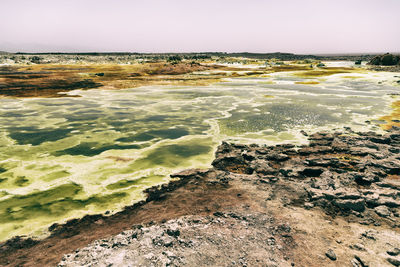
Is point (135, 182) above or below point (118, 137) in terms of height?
below

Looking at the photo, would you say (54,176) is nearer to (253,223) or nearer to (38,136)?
(38,136)

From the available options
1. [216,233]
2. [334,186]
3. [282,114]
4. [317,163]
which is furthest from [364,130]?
[216,233]

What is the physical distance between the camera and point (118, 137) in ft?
63.3

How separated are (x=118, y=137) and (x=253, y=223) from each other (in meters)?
14.0

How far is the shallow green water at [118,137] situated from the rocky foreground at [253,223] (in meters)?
1.51

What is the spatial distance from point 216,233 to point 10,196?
9.89 meters

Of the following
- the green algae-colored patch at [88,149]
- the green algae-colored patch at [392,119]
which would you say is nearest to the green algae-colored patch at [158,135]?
the green algae-colored patch at [88,149]

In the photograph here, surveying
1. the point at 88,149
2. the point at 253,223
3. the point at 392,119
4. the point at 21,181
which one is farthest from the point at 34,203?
the point at 392,119

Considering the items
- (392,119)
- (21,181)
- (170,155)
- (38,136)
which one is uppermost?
(392,119)

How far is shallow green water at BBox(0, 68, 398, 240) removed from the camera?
11071mm

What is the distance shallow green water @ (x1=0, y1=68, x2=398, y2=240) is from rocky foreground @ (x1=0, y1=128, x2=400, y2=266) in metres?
1.51

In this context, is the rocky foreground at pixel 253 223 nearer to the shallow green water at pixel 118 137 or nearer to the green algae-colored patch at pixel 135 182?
the green algae-colored patch at pixel 135 182

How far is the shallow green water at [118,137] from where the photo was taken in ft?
36.3

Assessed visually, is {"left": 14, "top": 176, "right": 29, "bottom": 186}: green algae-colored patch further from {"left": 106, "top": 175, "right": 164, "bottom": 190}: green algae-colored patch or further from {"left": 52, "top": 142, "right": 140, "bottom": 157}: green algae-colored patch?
{"left": 106, "top": 175, "right": 164, "bottom": 190}: green algae-colored patch
